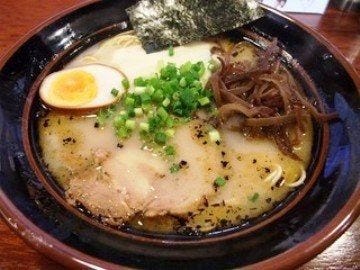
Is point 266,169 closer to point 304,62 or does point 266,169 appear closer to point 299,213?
point 299,213

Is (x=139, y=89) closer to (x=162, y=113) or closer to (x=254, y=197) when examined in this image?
(x=162, y=113)

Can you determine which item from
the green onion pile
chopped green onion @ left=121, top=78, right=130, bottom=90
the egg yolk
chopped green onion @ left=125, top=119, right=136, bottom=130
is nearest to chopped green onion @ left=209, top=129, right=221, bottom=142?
the green onion pile

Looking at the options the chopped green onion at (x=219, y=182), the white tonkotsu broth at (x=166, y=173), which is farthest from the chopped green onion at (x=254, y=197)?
the chopped green onion at (x=219, y=182)

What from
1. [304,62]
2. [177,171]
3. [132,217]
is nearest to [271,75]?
[304,62]

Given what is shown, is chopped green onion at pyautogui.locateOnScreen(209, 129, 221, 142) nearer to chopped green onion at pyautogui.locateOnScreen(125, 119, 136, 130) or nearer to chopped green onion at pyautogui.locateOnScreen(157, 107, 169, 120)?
chopped green onion at pyautogui.locateOnScreen(157, 107, 169, 120)

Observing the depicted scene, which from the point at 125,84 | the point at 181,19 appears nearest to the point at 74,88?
the point at 125,84

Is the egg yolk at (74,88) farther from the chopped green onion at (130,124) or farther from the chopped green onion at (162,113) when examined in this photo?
the chopped green onion at (162,113)
